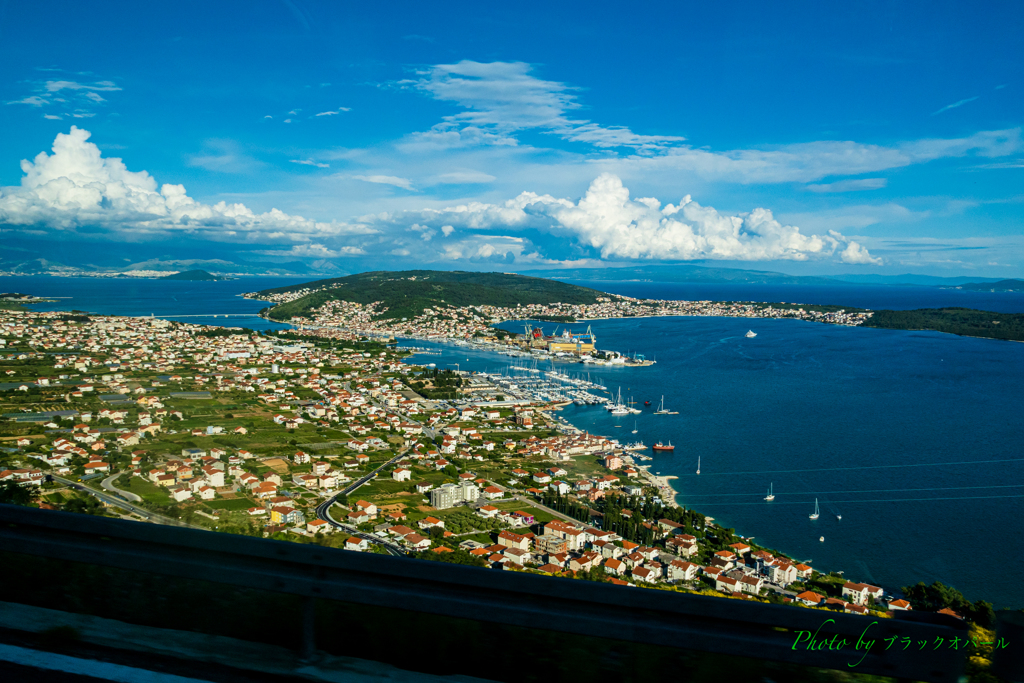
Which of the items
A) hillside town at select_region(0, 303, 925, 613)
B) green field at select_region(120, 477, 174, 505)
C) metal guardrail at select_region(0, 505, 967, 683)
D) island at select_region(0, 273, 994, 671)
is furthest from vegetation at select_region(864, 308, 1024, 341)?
metal guardrail at select_region(0, 505, 967, 683)

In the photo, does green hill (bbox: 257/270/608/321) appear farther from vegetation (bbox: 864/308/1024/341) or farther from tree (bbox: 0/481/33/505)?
tree (bbox: 0/481/33/505)

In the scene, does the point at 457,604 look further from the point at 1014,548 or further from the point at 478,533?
the point at 1014,548

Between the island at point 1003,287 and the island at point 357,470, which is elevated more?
the island at point 1003,287

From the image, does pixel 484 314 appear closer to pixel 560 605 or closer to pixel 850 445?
pixel 850 445

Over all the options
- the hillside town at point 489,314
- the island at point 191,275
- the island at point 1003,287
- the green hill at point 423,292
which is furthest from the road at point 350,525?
the island at point 1003,287

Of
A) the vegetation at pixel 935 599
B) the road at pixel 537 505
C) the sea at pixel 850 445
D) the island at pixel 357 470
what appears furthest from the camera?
the road at pixel 537 505

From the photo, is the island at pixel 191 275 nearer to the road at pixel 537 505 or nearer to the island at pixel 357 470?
the island at pixel 357 470
